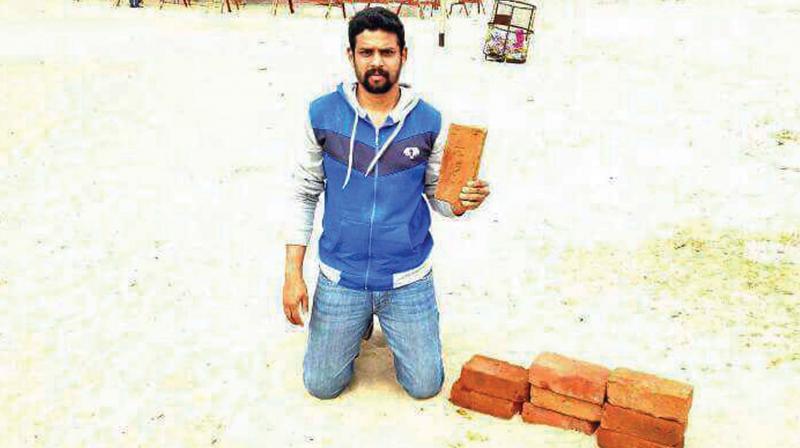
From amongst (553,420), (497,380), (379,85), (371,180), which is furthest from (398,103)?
(553,420)

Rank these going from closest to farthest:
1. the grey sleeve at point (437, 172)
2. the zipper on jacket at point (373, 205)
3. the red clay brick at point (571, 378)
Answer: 1. the red clay brick at point (571, 378)
2. the zipper on jacket at point (373, 205)
3. the grey sleeve at point (437, 172)

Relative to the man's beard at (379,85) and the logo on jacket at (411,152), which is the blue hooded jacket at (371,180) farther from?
the man's beard at (379,85)

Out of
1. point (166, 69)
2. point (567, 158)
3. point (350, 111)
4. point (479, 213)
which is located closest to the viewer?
point (350, 111)

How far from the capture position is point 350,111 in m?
3.31

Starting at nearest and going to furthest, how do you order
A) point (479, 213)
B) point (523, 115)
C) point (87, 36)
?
1. point (479, 213)
2. point (523, 115)
3. point (87, 36)

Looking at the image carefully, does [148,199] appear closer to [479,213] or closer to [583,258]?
[479,213]

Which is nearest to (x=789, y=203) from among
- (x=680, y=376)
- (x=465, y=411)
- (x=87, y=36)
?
(x=680, y=376)

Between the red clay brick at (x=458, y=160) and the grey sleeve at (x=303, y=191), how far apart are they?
574 millimetres

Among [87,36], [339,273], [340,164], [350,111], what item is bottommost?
[87,36]

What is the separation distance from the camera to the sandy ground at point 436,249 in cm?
348

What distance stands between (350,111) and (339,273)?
71 cm

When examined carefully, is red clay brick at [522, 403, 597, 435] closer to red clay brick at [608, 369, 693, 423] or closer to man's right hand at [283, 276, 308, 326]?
red clay brick at [608, 369, 693, 423]

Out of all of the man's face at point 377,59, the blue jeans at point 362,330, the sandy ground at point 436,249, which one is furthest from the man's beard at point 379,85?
the sandy ground at point 436,249

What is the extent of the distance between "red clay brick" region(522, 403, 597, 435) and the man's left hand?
916 millimetres
